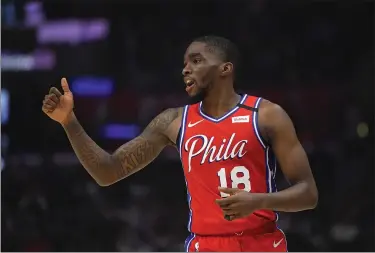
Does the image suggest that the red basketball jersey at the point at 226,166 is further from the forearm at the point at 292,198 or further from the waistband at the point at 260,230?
the forearm at the point at 292,198

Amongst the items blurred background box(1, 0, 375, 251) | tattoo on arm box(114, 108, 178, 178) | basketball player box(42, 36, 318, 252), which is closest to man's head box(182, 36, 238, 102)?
basketball player box(42, 36, 318, 252)

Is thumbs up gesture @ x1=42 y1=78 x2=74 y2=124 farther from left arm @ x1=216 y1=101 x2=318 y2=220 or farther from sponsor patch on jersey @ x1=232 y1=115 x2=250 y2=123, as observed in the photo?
left arm @ x1=216 y1=101 x2=318 y2=220

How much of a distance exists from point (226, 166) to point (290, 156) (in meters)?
0.31

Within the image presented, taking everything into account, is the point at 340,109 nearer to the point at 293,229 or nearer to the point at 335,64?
the point at 335,64

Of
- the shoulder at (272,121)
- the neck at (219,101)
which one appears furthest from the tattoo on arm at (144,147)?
the shoulder at (272,121)

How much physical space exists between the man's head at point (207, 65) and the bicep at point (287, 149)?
0.37 metres

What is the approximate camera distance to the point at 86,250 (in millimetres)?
6977

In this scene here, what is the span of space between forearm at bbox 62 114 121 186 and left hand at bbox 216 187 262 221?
0.85 m

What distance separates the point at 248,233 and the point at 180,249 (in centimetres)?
341

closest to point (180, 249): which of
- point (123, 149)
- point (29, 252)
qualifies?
point (29, 252)

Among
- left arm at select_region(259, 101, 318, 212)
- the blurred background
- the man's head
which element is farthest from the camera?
the blurred background

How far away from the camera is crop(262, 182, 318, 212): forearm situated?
3.27 m

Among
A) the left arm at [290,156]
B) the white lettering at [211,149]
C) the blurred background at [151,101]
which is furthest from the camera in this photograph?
the blurred background at [151,101]

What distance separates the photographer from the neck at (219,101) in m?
3.70
